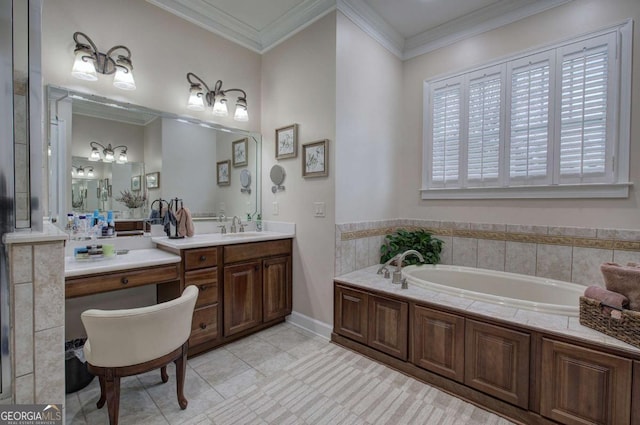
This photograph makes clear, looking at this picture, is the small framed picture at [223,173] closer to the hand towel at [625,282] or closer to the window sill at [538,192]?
the window sill at [538,192]

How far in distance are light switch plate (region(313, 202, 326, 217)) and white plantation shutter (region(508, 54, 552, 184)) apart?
175cm

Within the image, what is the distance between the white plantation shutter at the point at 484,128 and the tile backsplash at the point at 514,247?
527 mm

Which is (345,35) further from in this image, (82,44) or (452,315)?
(452,315)

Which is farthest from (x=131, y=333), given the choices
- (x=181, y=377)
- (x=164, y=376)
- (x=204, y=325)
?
(x=204, y=325)

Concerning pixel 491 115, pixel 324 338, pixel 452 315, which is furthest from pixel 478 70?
pixel 324 338

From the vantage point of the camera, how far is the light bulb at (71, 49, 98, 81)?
2.04 metres

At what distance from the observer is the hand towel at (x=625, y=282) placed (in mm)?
1493

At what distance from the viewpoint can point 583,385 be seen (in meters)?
1.47

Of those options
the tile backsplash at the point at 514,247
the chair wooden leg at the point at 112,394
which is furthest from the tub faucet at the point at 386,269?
the chair wooden leg at the point at 112,394

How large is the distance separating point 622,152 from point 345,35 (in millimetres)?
2389

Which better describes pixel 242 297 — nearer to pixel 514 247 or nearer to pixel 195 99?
pixel 195 99

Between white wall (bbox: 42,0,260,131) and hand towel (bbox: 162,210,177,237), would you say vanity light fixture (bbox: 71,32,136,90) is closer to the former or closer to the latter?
white wall (bbox: 42,0,260,131)

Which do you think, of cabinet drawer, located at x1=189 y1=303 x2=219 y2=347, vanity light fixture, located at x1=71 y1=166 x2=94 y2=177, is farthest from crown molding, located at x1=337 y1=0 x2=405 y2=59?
cabinet drawer, located at x1=189 y1=303 x2=219 y2=347

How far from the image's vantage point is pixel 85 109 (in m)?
2.15
